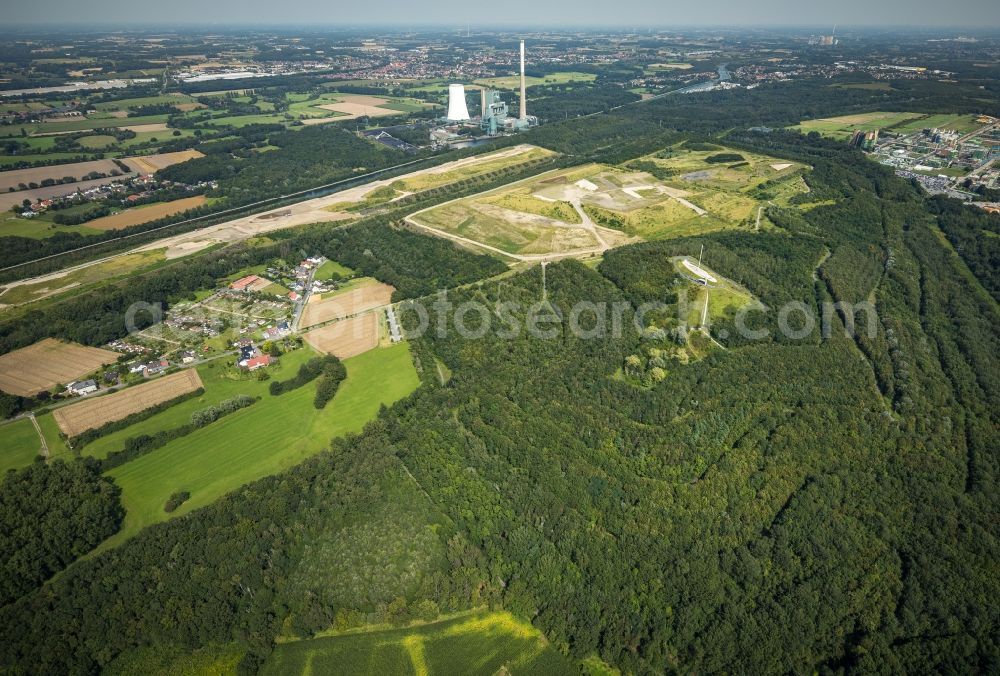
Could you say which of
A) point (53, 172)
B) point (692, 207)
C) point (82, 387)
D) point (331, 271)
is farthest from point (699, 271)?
point (53, 172)

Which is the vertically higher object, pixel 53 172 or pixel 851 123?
pixel 851 123

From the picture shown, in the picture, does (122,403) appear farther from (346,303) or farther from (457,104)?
(457,104)

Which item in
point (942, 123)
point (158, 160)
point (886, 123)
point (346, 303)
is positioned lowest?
point (346, 303)

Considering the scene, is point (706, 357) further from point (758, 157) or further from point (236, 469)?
point (758, 157)

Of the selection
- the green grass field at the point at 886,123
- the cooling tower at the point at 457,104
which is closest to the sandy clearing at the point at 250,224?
the cooling tower at the point at 457,104

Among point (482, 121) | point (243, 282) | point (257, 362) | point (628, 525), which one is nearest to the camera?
point (628, 525)

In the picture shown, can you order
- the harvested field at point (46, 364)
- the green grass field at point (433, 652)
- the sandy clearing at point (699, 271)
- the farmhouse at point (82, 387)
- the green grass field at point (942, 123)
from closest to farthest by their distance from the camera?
the green grass field at point (433, 652), the farmhouse at point (82, 387), the harvested field at point (46, 364), the sandy clearing at point (699, 271), the green grass field at point (942, 123)

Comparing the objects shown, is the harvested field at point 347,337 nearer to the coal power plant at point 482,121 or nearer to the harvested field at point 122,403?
the harvested field at point 122,403
